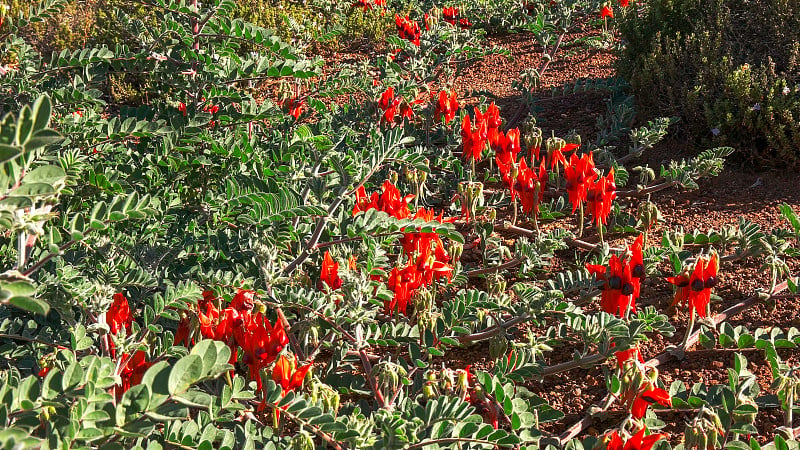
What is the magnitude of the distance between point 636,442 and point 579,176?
4.46 feet

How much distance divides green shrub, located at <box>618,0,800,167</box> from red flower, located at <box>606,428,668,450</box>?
219 centimetres

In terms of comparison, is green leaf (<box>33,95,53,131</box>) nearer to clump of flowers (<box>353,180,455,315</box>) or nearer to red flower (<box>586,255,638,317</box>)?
clump of flowers (<box>353,180,455,315</box>)

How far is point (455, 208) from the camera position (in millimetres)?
3340

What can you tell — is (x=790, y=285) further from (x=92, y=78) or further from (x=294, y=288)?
(x=92, y=78)

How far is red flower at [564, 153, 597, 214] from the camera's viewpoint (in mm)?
2852

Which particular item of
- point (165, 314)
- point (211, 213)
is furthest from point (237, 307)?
point (211, 213)

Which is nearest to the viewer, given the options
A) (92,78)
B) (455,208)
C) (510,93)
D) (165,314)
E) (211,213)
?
(165,314)

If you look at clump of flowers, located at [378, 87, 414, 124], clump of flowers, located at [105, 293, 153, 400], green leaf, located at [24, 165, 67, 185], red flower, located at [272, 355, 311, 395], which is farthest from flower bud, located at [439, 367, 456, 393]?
clump of flowers, located at [378, 87, 414, 124]

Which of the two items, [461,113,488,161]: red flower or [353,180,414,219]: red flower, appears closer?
[353,180,414,219]: red flower

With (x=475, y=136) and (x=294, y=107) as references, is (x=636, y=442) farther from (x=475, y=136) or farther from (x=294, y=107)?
(x=294, y=107)

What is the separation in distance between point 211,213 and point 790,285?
1.84 metres

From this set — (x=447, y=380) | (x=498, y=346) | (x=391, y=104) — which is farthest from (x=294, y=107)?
(x=447, y=380)

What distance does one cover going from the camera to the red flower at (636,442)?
1691 mm

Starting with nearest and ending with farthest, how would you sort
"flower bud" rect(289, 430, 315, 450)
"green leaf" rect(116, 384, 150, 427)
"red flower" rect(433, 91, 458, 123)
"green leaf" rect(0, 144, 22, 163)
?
"green leaf" rect(0, 144, 22, 163) → "green leaf" rect(116, 384, 150, 427) → "flower bud" rect(289, 430, 315, 450) → "red flower" rect(433, 91, 458, 123)
